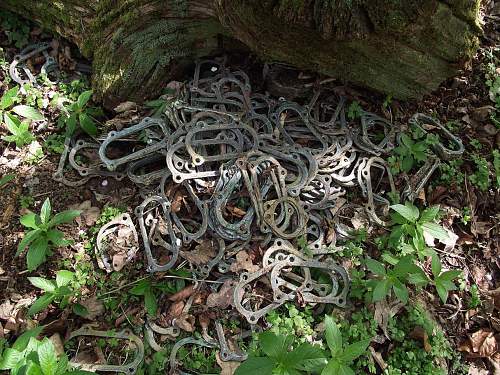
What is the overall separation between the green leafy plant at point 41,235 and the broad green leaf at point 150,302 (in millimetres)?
576

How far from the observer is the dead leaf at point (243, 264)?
294 centimetres

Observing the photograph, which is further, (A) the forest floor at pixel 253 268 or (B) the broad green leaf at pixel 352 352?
(A) the forest floor at pixel 253 268

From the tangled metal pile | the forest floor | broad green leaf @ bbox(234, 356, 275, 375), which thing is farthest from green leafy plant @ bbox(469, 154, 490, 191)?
broad green leaf @ bbox(234, 356, 275, 375)

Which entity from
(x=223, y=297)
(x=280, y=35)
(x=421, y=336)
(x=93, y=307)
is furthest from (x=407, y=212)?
(x=93, y=307)

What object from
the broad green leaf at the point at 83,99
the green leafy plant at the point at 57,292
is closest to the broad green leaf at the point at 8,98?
the broad green leaf at the point at 83,99

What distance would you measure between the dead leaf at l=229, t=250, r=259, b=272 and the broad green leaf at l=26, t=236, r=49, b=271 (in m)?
1.12

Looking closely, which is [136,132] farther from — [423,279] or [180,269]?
[423,279]

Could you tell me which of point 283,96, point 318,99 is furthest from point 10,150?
point 318,99

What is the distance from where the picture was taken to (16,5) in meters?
3.90

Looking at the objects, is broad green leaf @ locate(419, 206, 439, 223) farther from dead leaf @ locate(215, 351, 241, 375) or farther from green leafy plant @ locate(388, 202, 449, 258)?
dead leaf @ locate(215, 351, 241, 375)

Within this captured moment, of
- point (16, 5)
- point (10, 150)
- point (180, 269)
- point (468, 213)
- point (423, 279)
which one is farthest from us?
point (16, 5)

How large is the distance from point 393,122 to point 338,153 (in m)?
0.54

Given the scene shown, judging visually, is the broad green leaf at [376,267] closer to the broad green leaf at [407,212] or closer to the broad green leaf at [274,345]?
the broad green leaf at [407,212]

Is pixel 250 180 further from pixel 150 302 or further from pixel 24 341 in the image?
pixel 24 341
